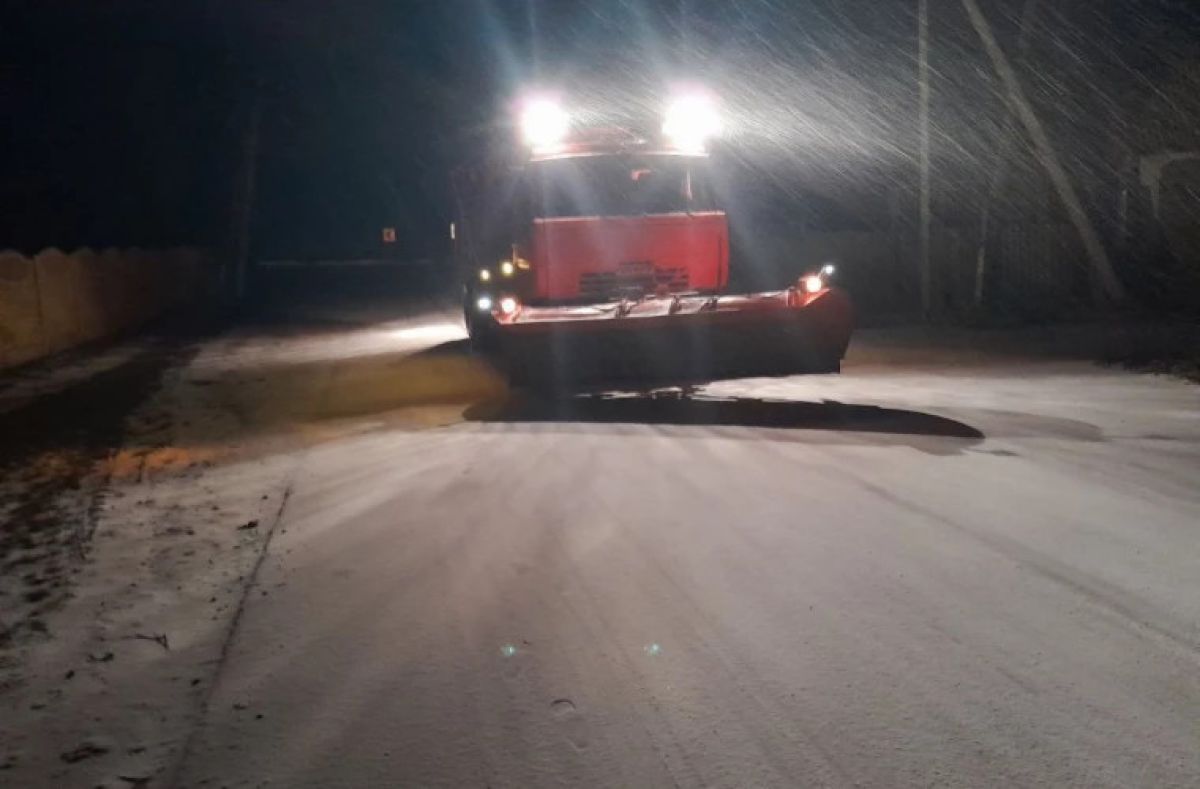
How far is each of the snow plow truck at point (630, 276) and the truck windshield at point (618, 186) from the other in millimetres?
14

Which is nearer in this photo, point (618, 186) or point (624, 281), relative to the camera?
point (624, 281)

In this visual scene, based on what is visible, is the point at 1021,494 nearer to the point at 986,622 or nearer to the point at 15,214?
the point at 986,622

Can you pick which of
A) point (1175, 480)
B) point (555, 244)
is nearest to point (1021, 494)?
point (1175, 480)

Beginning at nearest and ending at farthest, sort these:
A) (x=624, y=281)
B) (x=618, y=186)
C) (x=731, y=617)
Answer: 1. (x=731, y=617)
2. (x=624, y=281)
3. (x=618, y=186)

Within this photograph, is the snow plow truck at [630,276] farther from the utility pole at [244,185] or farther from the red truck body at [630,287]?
the utility pole at [244,185]

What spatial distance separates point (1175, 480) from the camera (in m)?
8.59

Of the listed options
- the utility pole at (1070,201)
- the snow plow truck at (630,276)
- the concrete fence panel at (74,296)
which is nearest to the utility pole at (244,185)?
the concrete fence panel at (74,296)

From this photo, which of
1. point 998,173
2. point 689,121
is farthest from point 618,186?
point 998,173

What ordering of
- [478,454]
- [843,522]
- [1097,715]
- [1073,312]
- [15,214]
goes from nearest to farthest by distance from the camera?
[1097,715] < [843,522] < [478,454] < [1073,312] < [15,214]

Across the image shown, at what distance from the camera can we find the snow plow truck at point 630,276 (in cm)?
1274

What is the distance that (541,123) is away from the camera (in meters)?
14.9

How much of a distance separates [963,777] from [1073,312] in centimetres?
1990

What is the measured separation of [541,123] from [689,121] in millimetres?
1759

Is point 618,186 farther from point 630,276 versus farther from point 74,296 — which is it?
point 74,296
